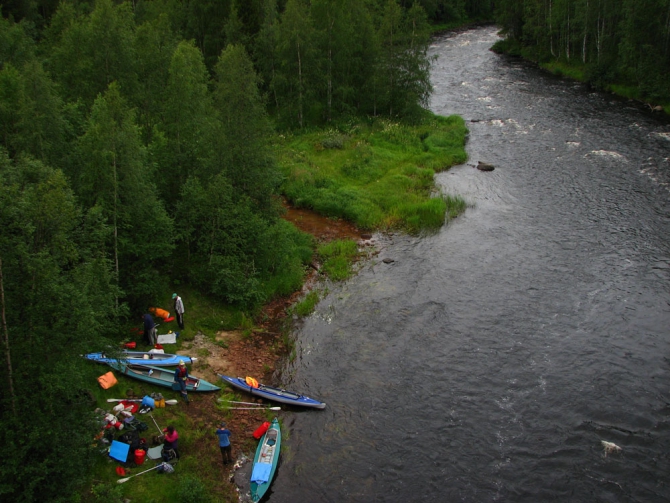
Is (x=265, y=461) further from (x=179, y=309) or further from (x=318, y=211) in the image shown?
(x=318, y=211)

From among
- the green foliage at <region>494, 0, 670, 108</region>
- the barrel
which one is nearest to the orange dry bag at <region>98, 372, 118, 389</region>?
the barrel

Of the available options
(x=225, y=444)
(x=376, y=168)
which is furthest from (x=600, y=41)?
(x=225, y=444)

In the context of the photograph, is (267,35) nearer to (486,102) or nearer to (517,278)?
(486,102)

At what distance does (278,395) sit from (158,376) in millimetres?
5205

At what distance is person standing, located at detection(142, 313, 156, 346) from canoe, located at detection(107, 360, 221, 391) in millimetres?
1797

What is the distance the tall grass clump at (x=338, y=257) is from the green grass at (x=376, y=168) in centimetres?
362

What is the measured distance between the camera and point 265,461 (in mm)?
21250

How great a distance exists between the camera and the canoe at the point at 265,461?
20.2 m

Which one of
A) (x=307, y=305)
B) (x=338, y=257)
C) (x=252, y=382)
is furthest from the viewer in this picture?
(x=338, y=257)

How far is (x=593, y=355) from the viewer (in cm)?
2686

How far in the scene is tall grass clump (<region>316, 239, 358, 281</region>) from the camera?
1368 inches

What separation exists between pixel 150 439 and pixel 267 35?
47.3 metres

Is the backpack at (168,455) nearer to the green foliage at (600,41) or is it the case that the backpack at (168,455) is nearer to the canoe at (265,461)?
the canoe at (265,461)

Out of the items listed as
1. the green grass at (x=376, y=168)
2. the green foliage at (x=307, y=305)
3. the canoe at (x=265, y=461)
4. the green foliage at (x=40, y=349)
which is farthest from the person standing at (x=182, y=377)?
the green grass at (x=376, y=168)
